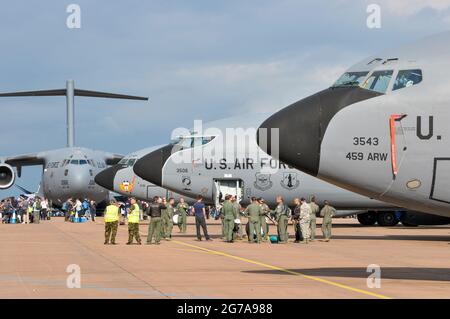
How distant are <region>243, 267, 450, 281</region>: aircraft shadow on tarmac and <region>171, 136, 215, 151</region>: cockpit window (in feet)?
67.8

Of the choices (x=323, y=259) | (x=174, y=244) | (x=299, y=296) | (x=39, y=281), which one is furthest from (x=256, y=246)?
(x=299, y=296)

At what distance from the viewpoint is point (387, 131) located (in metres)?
15.7

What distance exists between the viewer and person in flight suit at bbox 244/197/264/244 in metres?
31.8

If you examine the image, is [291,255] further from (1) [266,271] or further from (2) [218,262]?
(1) [266,271]

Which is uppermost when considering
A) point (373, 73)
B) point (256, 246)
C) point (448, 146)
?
point (373, 73)

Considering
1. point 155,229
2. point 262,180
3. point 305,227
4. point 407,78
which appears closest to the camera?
point 407,78

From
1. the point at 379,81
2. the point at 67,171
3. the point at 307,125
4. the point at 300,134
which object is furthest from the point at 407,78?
the point at 67,171

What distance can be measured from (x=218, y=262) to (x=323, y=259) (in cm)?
298

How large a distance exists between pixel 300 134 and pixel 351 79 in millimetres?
1538

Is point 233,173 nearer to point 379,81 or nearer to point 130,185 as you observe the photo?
point 130,185

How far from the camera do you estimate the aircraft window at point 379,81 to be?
52.6 feet

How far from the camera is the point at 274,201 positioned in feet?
134

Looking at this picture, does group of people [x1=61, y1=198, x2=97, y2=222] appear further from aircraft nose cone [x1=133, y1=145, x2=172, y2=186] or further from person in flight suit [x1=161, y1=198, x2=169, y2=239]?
person in flight suit [x1=161, y1=198, x2=169, y2=239]

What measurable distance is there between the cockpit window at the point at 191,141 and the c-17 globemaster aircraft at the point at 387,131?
24.6m
